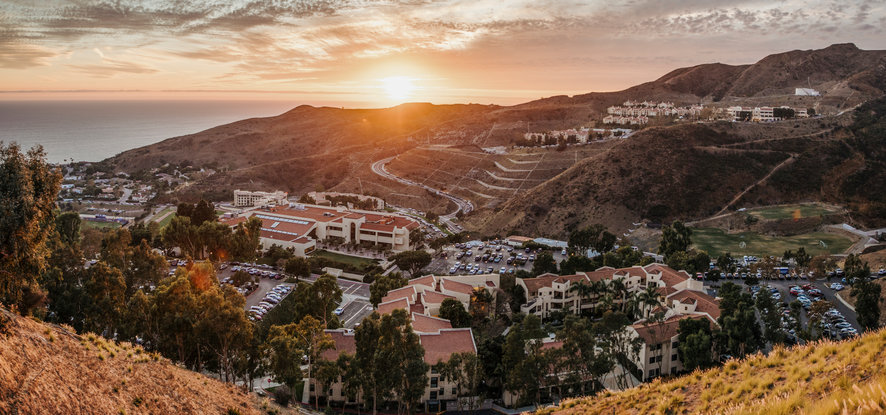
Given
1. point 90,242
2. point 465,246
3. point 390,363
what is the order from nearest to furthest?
point 390,363, point 90,242, point 465,246

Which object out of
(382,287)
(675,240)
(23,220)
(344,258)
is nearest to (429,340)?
(382,287)

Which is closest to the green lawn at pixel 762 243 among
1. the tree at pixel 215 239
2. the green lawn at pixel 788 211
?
the green lawn at pixel 788 211

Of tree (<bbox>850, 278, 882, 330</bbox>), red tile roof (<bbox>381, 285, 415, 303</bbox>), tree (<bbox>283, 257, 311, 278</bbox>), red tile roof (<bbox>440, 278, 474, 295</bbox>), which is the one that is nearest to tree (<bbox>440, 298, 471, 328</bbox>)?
red tile roof (<bbox>381, 285, 415, 303</bbox>)

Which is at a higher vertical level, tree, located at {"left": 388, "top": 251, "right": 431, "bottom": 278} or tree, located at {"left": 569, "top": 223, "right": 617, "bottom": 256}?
tree, located at {"left": 569, "top": 223, "right": 617, "bottom": 256}

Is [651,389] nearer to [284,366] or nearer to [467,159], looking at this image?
[284,366]

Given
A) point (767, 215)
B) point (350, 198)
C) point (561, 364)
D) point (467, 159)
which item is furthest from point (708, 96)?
point (561, 364)

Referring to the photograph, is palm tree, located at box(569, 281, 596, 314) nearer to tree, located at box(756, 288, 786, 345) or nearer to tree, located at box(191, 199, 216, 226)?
tree, located at box(756, 288, 786, 345)
